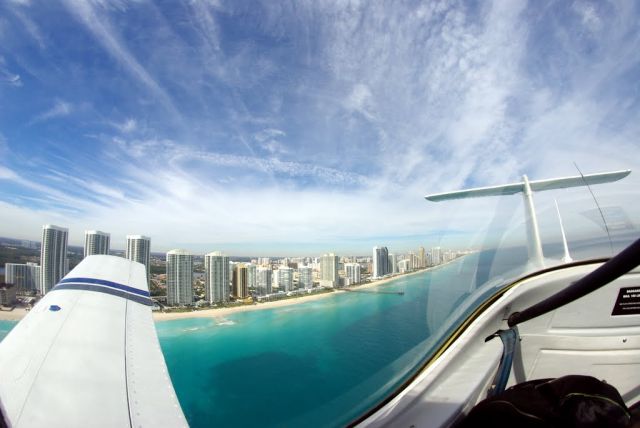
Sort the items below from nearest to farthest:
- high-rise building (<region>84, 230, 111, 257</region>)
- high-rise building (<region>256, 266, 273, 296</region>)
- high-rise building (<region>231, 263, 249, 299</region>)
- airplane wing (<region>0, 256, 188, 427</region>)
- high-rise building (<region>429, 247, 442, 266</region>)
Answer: airplane wing (<region>0, 256, 188, 427</region>)
high-rise building (<region>429, 247, 442, 266</region>)
high-rise building (<region>84, 230, 111, 257</region>)
high-rise building (<region>231, 263, 249, 299</region>)
high-rise building (<region>256, 266, 273, 296</region>)

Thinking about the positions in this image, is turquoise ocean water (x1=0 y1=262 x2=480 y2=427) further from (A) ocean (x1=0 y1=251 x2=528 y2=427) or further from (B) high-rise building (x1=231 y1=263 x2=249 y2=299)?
(B) high-rise building (x1=231 y1=263 x2=249 y2=299)

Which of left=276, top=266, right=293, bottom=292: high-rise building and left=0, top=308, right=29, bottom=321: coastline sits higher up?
left=0, top=308, right=29, bottom=321: coastline

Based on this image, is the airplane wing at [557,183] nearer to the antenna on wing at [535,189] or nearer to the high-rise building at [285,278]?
→ the antenna on wing at [535,189]

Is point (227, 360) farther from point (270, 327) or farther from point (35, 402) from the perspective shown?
point (35, 402)

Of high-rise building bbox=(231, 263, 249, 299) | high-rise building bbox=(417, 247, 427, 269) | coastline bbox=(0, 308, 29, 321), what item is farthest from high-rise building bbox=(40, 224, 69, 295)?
high-rise building bbox=(231, 263, 249, 299)

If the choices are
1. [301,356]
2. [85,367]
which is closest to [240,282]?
[301,356]

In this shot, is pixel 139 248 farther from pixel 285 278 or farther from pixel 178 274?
pixel 285 278

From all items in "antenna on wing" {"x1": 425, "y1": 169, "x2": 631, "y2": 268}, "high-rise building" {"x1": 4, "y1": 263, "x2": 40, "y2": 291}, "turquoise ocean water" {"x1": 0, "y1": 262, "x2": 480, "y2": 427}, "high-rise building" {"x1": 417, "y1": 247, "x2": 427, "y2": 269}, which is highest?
"antenna on wing" {"x1": 425, "y1": 169, "x2": 631, "y2": 268}
